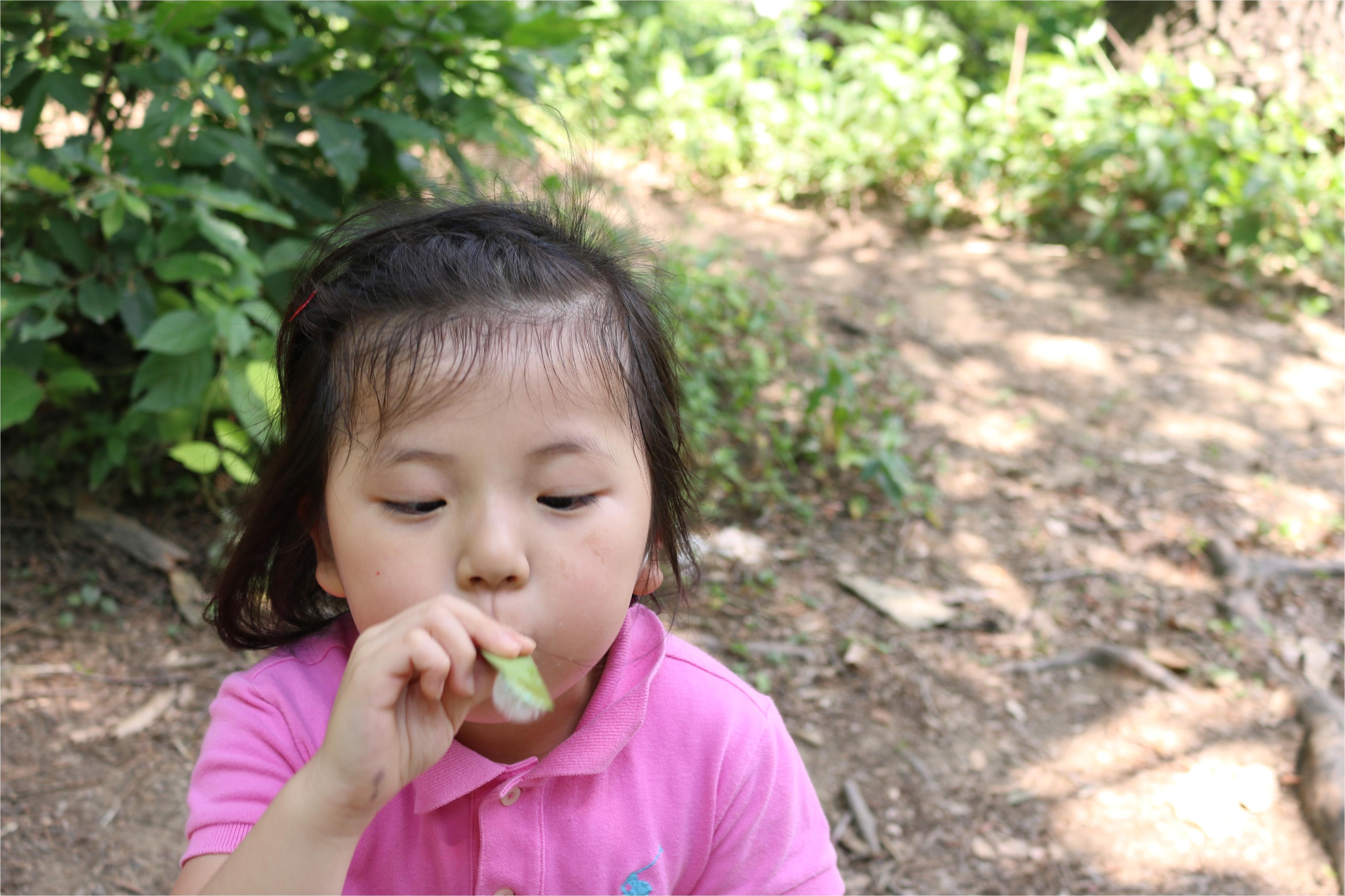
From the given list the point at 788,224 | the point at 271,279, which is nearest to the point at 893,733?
the point at 271,279

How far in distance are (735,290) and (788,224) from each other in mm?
1393

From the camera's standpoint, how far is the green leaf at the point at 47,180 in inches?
76.9

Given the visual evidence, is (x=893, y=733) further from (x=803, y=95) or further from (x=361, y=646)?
(x=803, y=95)

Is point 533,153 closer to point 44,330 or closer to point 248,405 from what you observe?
point 248,405

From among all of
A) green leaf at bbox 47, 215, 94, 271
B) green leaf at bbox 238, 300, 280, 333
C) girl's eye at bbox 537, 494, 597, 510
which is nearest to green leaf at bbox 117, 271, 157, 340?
Answer: green leaf at bbox 47, 215, 94, 271

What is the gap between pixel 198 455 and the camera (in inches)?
97.0

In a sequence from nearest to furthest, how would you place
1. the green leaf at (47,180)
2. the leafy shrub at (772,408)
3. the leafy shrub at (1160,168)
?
the green leaf at (47,180)
the leafy shrub at (772,408)
the leafy shrub at (1160,168)

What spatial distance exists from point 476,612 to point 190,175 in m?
1.82

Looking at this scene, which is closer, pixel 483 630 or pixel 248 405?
pixel 483 630

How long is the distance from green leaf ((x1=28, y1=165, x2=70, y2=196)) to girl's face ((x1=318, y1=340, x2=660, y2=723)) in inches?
50.3

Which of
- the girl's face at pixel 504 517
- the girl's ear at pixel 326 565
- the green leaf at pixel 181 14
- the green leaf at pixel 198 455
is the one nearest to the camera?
the girl's face at pixel 504 517

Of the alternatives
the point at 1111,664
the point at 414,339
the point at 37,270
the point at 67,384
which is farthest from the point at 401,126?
the point at 1111,664

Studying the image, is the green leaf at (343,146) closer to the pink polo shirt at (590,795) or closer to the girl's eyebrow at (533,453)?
the pink polo shirt at (590,795)

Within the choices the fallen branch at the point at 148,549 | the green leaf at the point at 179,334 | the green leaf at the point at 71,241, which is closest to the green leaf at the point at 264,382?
the green leaf at the point at 179,334
